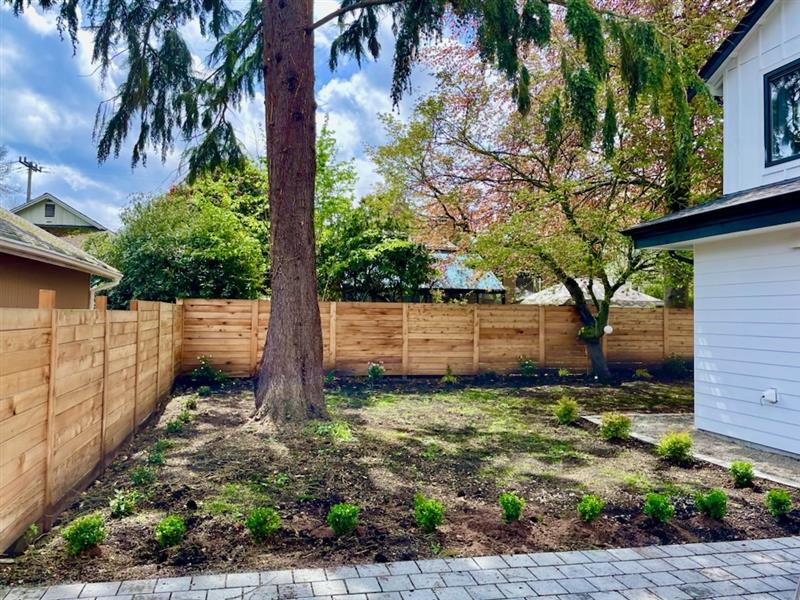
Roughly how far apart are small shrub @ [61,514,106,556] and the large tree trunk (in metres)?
3.10

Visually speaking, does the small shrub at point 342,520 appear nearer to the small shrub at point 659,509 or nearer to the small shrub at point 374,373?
the small shrub at point 659,509

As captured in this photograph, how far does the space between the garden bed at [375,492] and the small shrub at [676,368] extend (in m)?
6.50

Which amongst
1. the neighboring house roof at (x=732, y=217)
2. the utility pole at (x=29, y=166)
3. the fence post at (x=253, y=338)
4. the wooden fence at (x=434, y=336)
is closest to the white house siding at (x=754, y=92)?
the neighboring house roof at (x=732, y=217)

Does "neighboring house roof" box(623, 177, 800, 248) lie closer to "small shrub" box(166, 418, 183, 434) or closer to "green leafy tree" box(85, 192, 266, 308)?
"small shrub" box(166, 418, 183, 434)

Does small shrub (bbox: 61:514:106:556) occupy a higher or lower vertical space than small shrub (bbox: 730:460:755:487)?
higher

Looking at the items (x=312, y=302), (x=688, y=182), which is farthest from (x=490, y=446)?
(x=688, y=182)

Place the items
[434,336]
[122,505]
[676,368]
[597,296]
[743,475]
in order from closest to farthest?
[122,505], [743,475], [434,336], [676,368], [597,296]

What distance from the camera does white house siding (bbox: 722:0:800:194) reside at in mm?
6012

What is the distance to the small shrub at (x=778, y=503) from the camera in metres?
3.66

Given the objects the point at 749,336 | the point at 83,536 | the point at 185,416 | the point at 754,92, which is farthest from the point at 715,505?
the point at 185,416

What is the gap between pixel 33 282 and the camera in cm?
768

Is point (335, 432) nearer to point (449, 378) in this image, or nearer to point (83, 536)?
point (83, 536)

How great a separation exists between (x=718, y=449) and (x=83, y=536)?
594 cm

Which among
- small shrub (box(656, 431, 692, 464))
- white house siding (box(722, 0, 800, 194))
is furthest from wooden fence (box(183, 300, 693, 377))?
small shrub (box(656, 431, 692, 464))
